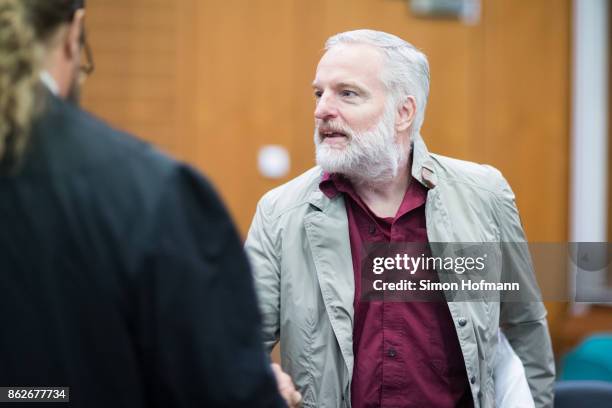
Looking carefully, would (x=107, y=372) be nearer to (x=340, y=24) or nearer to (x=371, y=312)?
(x=371, y=312)

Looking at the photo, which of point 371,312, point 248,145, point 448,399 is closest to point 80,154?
point 371,312

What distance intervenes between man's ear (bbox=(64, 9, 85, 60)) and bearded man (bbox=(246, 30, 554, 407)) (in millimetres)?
1153

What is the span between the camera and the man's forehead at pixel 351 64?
2568mm

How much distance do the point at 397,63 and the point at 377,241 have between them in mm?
548

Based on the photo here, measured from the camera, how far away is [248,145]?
19.4 ft

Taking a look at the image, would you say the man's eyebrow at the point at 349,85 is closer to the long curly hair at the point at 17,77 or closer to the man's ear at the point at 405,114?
the man's ear at the point at 405,114

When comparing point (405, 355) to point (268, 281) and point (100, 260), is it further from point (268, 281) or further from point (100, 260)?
point (100, 260)

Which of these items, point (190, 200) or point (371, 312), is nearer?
point (190, 200)

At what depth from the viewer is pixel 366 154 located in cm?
255

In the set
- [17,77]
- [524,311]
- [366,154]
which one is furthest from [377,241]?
[17,77]

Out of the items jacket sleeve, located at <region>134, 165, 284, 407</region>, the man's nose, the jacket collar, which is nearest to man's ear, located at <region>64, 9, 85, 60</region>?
jacket sleeve, located at <region>134, 165, 284, 407</region>

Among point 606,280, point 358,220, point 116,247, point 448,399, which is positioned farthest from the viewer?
point 606,280

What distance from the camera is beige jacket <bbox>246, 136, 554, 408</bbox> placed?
235 centimetres

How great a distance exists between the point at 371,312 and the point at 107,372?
1.18 m
